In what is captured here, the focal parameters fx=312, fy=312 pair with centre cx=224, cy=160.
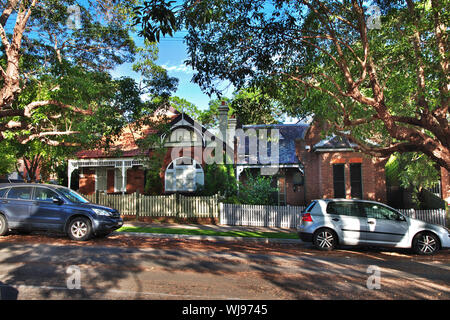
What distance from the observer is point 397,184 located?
21.5 metres

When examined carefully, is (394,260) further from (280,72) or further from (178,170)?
(178,170)

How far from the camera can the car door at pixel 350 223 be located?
9750 mm

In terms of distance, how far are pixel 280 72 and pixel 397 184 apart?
15526mm

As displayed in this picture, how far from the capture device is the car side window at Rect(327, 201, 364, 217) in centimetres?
1002

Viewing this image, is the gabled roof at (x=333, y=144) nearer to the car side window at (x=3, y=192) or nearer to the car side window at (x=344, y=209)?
the car side window at (x=344, y=209)

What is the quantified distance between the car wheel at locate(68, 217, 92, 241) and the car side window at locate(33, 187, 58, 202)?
1167 millimetres

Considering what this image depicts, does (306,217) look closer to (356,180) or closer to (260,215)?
(260,215)

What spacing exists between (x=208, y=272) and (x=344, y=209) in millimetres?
5484

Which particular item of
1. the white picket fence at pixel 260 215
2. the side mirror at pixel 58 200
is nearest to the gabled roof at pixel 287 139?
the white picket fence at pixel 260 215

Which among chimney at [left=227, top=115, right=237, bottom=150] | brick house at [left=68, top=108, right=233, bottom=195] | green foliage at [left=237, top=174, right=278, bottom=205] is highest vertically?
chimney at [left=227, top=115, right=237, bottom=150]

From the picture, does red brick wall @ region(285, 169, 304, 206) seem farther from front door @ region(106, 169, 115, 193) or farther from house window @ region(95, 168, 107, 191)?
house window @ region(95, 168, 107, 191)

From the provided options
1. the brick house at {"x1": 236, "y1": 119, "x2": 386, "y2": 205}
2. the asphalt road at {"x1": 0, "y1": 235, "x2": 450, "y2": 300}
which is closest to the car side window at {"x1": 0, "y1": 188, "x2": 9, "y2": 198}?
the asphalt road at {"x1": 0, "y1": 235, "x2": 450, "y2": 300}

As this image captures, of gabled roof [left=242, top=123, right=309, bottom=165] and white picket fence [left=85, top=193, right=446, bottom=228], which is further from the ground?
gabled roof [left=242, top=123, right=309, bottom=165]

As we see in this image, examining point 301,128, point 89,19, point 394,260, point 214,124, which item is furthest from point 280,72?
point 214,124
